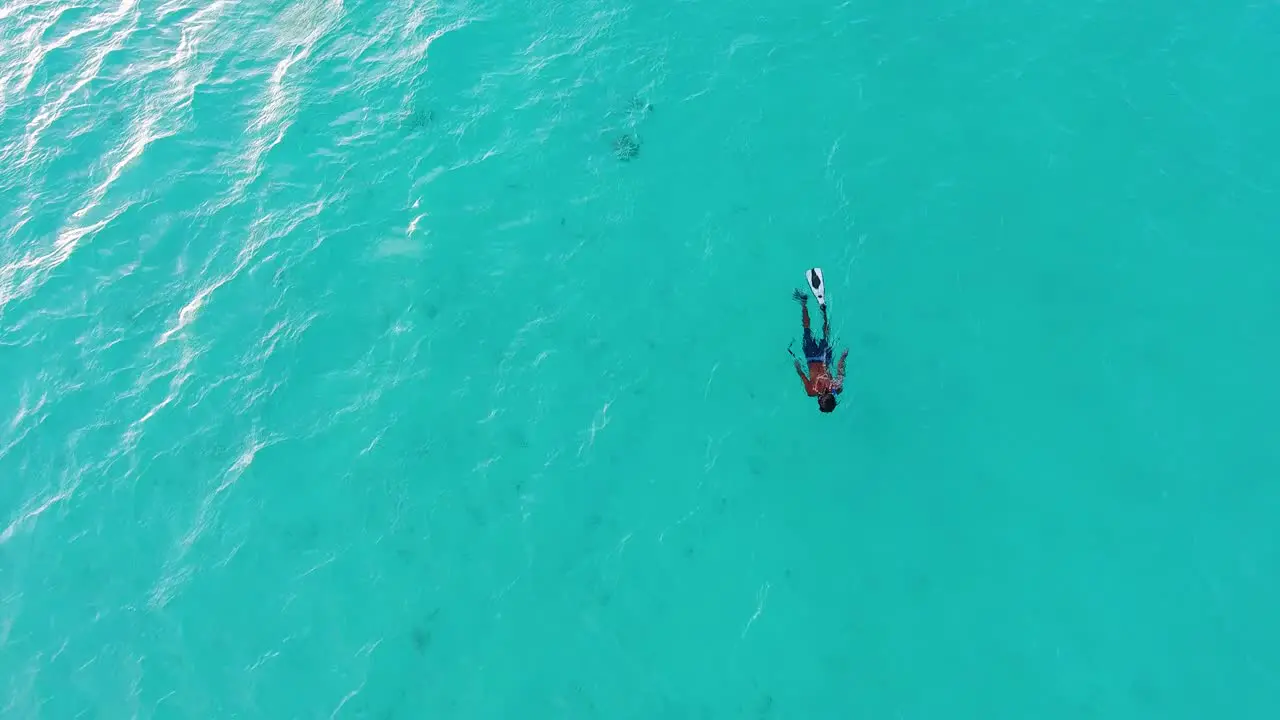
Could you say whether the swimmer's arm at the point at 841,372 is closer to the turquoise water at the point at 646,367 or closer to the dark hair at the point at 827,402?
the dark hair at the point at 827,402

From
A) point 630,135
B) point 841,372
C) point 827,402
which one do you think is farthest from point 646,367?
point 630,135

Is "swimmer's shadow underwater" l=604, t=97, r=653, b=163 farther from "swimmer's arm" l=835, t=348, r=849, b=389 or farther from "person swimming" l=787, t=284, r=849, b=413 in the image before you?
"swimmer's arm" l=835, t=348, r=849, b=389

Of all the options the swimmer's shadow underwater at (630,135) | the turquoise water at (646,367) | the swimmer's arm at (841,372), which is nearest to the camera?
the turquoise water at (646,367)

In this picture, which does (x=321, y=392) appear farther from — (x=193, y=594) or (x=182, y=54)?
(x=182, y=54)

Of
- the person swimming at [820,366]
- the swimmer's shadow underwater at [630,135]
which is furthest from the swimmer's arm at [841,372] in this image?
the swimmer's shadow underwater at [630,135]

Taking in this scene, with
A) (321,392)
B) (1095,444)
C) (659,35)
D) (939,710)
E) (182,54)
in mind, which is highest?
(182,54)

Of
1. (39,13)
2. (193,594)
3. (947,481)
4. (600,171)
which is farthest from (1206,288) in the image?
(39,13)

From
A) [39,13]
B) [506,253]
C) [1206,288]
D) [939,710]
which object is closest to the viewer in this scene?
[939,710]
